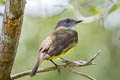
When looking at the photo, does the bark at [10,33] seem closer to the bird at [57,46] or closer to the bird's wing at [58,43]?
the bird at [57,46]

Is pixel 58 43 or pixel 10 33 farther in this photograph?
pixel 58 43

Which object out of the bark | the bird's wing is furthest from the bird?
the bark

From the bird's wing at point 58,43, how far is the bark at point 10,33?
78 cm

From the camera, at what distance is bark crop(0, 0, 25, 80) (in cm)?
297

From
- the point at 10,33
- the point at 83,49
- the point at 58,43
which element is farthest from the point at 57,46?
the point at 83,49

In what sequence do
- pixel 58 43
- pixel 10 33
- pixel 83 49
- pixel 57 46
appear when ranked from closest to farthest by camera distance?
pixel 10 33 < pixel 57 46 < pixel 58 43 < pixel 83 49

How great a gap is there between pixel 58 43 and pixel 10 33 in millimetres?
1245

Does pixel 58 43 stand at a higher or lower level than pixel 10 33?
lower

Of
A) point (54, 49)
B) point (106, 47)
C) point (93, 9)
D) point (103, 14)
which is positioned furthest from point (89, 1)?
point (106, 47)

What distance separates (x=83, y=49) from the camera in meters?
8.52

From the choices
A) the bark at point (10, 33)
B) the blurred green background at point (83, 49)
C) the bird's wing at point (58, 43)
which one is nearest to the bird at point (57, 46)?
the bird's wing at point (58, 43)

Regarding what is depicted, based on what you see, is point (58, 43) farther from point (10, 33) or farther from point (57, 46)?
point (10, 33)

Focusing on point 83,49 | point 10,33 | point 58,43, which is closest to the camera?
point 10,33

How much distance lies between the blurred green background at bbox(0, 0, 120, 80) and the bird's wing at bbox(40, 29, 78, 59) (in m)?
2.85
